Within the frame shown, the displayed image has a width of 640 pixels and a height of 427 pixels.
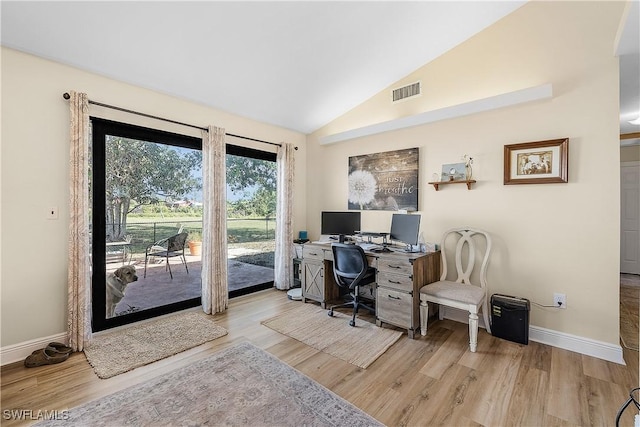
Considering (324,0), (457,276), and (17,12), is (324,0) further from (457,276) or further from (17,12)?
(457,276)

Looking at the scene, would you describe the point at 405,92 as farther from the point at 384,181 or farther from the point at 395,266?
the point at 395,266

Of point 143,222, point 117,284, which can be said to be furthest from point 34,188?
point 117,284

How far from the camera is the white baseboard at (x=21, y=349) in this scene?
2.28 metres

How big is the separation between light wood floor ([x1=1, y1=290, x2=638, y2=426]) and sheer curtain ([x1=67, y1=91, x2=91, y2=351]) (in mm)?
281

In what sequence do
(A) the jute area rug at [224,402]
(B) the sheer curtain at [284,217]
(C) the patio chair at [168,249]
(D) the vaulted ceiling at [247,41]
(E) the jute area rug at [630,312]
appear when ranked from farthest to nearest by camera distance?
(B) the sheer curtain at [284,217] < (C) the patio chair at [168,249] < (E) the jute area rug at [630,312] < (D) the vaulted ceiling at [247,41] < (A) the jute area rug at [224,402]

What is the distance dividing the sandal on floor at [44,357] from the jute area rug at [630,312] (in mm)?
5063

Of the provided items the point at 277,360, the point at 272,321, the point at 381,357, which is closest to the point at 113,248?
the point at 272,321

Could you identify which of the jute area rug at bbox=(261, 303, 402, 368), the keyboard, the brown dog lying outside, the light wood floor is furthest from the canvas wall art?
the brown dog lying outside

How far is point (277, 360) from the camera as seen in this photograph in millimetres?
2385

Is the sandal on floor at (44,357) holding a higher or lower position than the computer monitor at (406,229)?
lower

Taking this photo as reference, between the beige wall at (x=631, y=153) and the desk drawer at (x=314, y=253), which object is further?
the beige wall at (x=631, y=153)

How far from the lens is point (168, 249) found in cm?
338

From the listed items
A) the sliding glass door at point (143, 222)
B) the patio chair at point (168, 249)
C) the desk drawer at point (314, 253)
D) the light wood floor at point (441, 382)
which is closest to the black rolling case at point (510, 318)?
the light wood floor at point (441, 382)

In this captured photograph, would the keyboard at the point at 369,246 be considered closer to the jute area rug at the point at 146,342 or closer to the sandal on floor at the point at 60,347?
the jute area rug at the point at 146,342
